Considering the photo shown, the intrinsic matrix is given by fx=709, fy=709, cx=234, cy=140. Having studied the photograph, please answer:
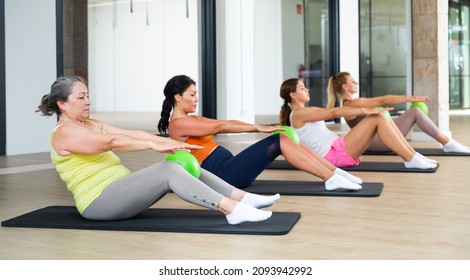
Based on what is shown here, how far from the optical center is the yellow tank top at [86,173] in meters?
3.55

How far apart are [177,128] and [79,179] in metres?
1.03

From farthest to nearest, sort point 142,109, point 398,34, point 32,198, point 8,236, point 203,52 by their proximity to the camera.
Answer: point 398,34
point 203,52
point 142,109
point 32,198
point 8,236

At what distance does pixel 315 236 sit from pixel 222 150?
143 centimetres

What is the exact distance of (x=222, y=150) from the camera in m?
4.71

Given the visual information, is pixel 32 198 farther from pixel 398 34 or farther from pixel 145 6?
pixel 398 34

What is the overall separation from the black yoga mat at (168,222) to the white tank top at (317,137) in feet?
5.95

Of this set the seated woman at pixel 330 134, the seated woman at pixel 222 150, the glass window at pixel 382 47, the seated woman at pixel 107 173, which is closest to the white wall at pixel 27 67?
the seated woman at pixel 330 134

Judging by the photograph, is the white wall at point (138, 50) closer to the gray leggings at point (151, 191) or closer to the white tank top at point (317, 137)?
the white tank top at point (317, 137)

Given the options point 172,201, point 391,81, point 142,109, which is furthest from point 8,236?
point 391,81

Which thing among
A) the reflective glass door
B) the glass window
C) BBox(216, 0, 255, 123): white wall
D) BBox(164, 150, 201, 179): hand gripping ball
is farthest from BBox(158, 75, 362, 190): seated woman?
the reflective glass door

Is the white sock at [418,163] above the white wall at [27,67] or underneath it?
underneath

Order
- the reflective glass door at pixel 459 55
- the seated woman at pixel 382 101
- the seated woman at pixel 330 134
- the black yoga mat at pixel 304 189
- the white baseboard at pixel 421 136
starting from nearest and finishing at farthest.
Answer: the black yoga mat at pixel 304 189 < the seated woman at pixel 330 134 < the seated woman at pixel 382 101 < the white baseboard at pixel 421 136 < the reflective glass door at pixel 459 55

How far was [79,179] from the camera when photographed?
357 centimetres

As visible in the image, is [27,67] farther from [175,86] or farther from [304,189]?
[304,189]
